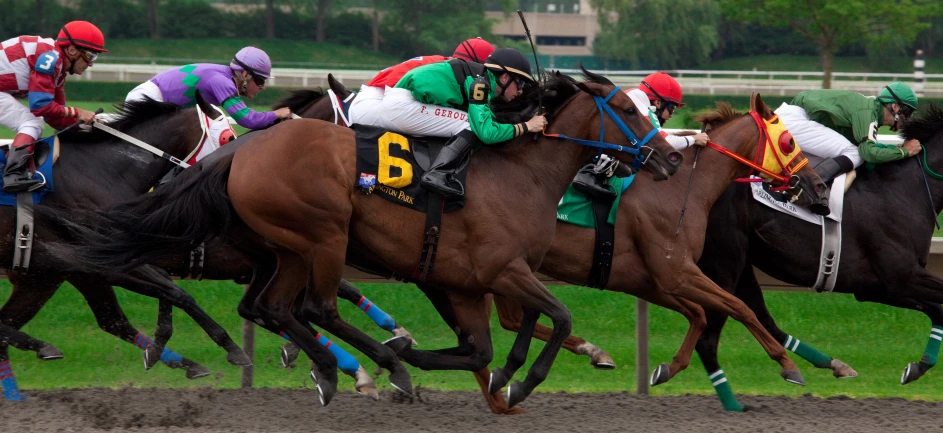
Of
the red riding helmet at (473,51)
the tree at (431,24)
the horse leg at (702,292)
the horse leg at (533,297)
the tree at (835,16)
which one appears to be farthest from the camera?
the tree at (431,24)

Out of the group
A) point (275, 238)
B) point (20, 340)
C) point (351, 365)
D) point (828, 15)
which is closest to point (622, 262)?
point (351, 365)

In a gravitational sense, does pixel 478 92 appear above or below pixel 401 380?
above

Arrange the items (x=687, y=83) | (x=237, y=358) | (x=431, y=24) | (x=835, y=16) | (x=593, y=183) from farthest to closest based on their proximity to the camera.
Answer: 1. (x=431, y=24)
2. (x=687, y=83)
3. (x=835, y=16)
4. (x=237, y=358)
5. (x=593, y=183)

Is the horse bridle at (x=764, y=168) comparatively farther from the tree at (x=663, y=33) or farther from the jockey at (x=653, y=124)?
the tree at (x=663, y=33)

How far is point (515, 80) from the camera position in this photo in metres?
4.90

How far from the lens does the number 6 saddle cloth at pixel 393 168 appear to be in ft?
15.0

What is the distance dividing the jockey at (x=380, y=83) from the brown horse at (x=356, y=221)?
0.24m

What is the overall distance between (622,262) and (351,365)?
144 cm

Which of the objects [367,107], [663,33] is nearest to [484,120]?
[367,107]

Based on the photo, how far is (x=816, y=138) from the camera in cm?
598

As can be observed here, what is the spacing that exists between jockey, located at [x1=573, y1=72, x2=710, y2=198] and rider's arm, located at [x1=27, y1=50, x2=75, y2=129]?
2.59 m

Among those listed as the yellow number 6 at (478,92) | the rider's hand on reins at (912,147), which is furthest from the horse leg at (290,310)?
the rider's hand on reins at (912,147)

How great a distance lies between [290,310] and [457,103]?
3.97 feet

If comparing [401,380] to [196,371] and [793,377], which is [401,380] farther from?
[793,377]
